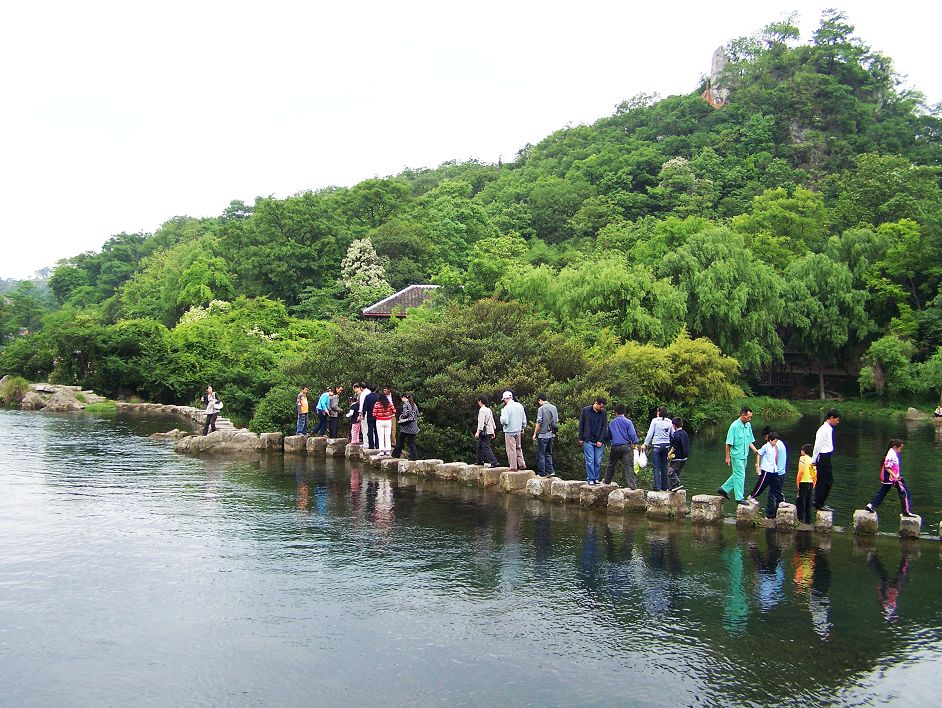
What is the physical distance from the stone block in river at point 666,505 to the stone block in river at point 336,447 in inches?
347

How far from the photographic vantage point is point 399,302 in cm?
4638

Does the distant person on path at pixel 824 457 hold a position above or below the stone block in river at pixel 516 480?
above

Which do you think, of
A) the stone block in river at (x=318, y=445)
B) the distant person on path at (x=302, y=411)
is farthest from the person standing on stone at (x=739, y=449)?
the distant person on path at (x=302, y=411)

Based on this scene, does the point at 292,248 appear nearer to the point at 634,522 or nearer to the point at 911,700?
the point at 634,522

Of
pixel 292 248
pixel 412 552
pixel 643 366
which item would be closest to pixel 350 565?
pixel 412 552

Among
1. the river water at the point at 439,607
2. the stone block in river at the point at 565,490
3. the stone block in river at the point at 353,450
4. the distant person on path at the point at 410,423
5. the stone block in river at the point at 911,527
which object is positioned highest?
the distant person on path at the point at 410,423

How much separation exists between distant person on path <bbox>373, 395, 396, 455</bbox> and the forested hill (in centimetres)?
147

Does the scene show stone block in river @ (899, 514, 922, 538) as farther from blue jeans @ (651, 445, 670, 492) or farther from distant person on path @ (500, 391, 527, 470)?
distant person on path @ (500, 391, 527, 470)

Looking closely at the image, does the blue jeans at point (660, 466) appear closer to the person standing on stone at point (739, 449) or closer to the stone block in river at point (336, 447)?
the person standing on stone at point (739, 449)

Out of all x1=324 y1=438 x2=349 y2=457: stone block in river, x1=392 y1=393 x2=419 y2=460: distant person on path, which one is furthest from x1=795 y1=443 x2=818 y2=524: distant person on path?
x1=324 y1=438 x2=349 y2=457: stone block in river

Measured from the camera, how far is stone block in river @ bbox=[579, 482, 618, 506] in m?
14.0

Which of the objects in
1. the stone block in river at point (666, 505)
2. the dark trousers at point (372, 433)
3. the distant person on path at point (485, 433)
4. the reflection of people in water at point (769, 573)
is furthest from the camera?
the dark trousers at point (372, 433)

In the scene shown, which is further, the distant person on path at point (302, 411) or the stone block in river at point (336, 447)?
the distant person on path at point (302, 411)

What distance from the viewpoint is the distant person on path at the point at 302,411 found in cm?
2083
